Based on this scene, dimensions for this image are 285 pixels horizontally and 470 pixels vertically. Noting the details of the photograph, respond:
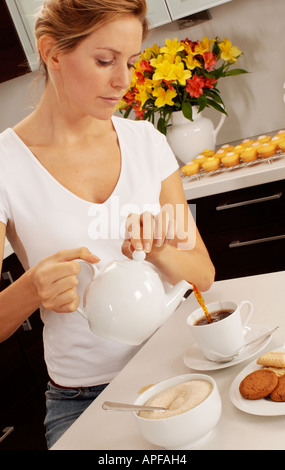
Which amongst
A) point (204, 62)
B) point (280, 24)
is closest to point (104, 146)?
point (204, 62)

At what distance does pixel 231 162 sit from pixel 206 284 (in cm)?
108

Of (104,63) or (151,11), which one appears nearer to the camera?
(104,63)

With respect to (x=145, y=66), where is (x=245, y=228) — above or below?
below

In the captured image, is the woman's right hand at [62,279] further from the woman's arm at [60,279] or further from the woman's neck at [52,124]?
the woman's neck at [52,124]

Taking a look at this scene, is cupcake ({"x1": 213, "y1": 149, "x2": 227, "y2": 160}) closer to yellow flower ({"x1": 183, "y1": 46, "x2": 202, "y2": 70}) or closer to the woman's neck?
yellow flower ({"x1": 183, "y1": 46, "x2": 202, "y2": 70})

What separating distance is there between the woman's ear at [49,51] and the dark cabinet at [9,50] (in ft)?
4.46

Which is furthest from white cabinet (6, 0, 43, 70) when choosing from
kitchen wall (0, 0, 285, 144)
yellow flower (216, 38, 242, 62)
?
yellow flower (216, 38, 242, 62)

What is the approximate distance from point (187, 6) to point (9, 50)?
0.81 metres

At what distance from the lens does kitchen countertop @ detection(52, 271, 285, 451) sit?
2.67 ft

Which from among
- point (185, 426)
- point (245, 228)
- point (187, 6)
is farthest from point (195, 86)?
point (185, 426)

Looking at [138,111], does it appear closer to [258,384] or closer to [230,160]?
[230,160]

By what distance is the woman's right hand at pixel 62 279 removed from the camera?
35.5 inches

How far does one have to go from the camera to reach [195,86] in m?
2.39

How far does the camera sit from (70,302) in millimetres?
919
